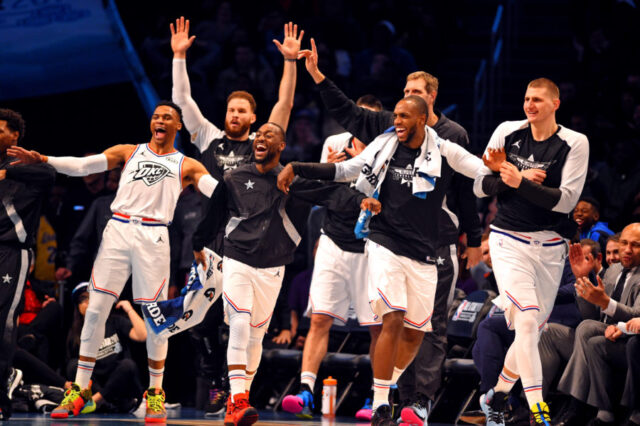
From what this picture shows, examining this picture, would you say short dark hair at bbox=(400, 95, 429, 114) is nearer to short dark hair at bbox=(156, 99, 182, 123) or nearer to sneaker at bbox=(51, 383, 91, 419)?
short dark hair at bbox=(156, 99, 182, 123)

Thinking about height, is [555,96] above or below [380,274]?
above

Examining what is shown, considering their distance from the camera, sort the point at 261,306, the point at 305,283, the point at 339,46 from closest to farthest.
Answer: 1. the point at 261,306
2. the point at 305,283
3. the point at 339,46

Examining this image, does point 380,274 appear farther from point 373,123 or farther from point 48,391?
point 48,391

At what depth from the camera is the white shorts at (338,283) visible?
838cm

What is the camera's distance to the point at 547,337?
27.0ft

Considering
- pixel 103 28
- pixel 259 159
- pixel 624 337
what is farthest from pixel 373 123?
pixel 103 28

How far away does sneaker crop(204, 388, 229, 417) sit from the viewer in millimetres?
9359

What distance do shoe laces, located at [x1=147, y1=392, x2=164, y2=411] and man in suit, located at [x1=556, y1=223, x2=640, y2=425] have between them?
10.6ft

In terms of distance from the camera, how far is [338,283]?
847 cm

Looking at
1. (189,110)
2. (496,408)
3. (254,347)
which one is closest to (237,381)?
(254,347)

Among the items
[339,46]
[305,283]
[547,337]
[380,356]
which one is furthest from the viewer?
[339,46]

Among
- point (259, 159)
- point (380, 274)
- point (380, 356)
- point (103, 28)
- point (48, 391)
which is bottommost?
point (48, 391)

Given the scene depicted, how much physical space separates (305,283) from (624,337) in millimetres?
3809

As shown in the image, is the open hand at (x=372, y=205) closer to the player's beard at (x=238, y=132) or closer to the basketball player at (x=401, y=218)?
the basketball player at (x=401, y=218)
